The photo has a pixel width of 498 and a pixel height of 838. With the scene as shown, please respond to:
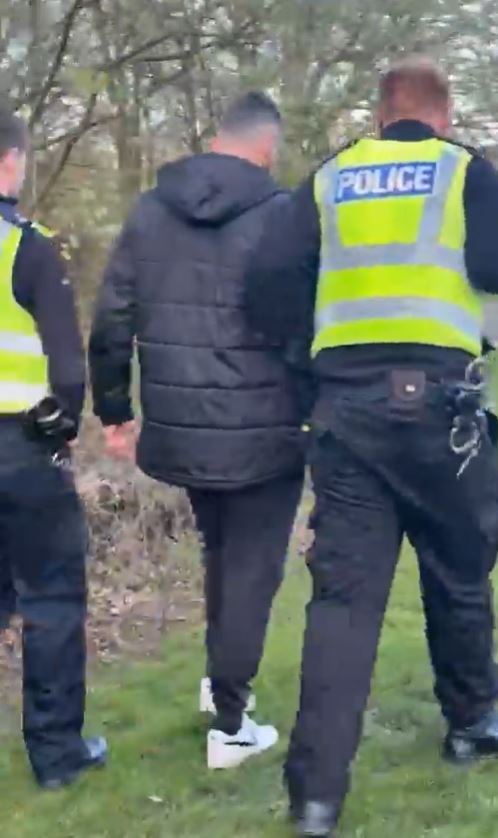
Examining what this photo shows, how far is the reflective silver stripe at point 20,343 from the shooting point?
428 cm

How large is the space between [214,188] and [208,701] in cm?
189

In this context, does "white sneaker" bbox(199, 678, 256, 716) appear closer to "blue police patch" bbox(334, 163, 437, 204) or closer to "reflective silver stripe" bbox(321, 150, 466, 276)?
"reflective silver stripe" bbox(321, 150, 466, 276)

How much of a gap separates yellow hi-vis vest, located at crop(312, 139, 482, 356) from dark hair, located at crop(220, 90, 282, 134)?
1.84 feet

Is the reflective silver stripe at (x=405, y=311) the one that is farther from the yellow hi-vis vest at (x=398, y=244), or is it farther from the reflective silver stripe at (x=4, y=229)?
the reflective silver stripe at (x=4, y=229)

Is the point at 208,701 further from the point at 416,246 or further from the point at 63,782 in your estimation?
the point at 416,246

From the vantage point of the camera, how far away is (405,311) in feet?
13.1

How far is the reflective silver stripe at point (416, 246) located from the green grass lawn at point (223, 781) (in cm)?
167

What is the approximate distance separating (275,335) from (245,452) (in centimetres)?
39

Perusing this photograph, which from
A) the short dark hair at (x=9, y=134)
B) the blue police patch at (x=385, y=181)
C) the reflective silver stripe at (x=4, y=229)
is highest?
the short dark hair at (x=9, y=134)

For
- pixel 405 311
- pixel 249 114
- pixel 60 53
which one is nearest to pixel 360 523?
pixel 405 311

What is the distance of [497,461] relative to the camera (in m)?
4.20

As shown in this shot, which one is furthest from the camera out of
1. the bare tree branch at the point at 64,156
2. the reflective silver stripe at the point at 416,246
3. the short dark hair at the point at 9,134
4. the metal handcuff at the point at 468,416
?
the bare tree branch at the point at 64,156

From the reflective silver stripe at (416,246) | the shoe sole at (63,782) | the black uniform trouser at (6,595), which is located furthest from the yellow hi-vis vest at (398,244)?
the shoe sole at (63,782)

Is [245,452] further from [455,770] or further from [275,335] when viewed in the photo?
[455,770]
